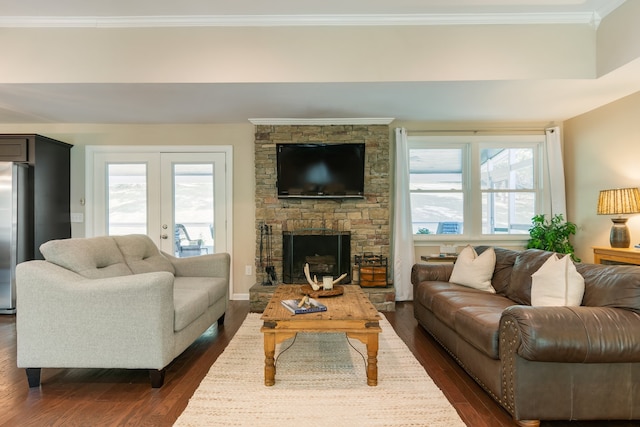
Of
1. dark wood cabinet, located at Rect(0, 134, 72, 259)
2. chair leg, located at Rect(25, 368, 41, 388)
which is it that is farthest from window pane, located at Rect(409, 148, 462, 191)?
dark wood cabinet, located at Rect(0, 134, 72, 259)

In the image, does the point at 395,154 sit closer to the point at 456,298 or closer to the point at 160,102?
the point at 456,298

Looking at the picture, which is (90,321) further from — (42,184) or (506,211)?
(506,211)

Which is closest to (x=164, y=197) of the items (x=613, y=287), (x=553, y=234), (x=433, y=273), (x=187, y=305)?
(x=187, y=305)

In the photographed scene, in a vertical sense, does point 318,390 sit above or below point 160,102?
below

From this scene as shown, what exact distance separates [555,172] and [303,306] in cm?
403

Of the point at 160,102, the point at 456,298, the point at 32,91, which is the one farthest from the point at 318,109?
the point at 32,91

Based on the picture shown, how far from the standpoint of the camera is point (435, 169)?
485 cm

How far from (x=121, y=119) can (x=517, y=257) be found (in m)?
4.75

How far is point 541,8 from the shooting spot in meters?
3.00

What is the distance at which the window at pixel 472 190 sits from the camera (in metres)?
4.82

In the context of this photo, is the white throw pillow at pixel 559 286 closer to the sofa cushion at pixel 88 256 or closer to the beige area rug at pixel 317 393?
the beige area rug at pixel 317 393

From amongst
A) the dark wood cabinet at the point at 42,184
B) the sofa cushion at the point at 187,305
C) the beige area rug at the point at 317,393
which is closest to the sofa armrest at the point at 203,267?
the sofa cushion at the point at 187,305

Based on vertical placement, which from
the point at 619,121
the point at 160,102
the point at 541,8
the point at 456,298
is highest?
the point at 541,8

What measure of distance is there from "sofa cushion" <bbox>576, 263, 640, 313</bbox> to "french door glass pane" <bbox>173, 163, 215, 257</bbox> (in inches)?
160
